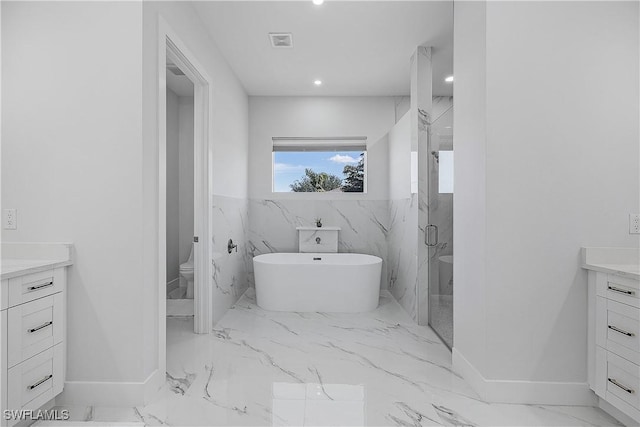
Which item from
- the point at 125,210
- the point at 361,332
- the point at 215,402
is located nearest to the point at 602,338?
the point at 361,332

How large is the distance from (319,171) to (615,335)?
3.71 m

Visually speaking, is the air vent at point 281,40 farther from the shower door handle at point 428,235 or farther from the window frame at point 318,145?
the shower door handle at point 428,235

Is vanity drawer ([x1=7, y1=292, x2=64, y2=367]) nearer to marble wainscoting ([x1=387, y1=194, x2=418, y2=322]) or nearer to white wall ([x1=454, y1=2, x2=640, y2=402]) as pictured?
white wall ([x1=454, y1=2, x2=640, y2=402])

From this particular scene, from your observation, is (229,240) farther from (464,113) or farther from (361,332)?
(464,113)

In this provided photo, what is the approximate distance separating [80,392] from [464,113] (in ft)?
8.96

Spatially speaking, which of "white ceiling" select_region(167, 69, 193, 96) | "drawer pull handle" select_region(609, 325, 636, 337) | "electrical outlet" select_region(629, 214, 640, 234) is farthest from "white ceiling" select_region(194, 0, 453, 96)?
"drawer pull handle" select_region(609, 325, 636, 337)

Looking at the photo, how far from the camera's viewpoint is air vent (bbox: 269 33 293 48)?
3.10 m

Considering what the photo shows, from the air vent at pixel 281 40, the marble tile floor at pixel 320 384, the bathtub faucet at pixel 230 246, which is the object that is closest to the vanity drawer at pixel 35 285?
the marble tile floor at pixel 320 384

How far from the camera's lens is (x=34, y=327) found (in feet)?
5.45

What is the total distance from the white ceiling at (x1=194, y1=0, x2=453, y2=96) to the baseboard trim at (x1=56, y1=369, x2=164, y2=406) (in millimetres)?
2633

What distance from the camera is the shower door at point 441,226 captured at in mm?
2832

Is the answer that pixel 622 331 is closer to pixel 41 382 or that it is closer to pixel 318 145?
pixel 41 382

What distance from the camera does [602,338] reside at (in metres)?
1.82

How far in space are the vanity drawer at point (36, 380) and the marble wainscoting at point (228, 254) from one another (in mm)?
1470
